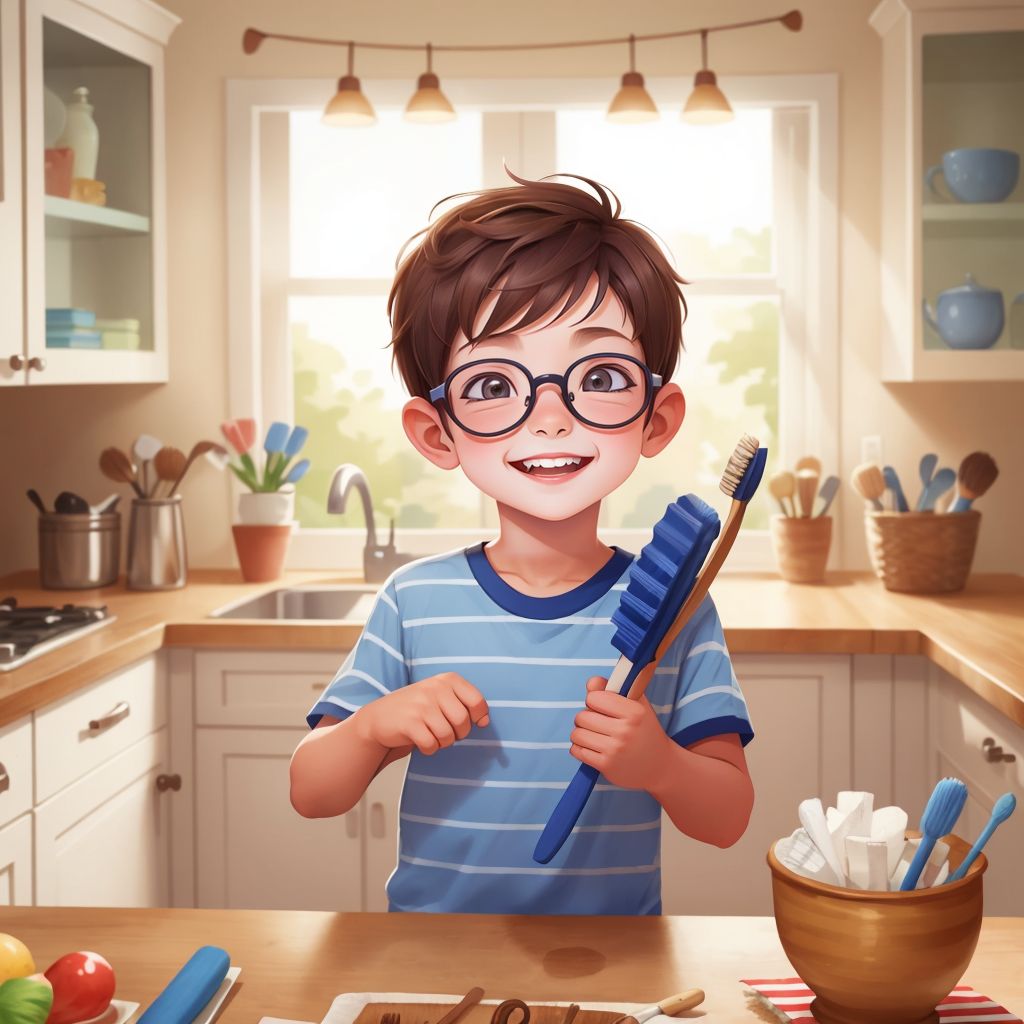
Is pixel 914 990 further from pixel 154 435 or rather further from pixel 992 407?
pixel 154 435

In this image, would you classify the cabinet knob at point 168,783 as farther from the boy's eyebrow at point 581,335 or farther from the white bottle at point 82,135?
the boy's eyebrow at point 581,335

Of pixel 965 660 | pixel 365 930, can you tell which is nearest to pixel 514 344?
pixel 365 930

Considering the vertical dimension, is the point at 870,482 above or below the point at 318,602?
above

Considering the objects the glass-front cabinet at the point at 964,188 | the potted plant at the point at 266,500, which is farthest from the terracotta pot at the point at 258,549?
the glass-front cabinet at the point at 964,188

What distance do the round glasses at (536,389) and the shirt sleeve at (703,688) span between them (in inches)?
7.4

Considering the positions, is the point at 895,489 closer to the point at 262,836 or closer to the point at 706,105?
the point at 706,105

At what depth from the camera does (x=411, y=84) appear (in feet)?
9.49

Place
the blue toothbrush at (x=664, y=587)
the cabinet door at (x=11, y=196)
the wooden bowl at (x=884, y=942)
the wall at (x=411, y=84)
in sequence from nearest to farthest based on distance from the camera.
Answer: the wooden bowl at (x=884, y=942)
the blue toothbrush at (x=664, y=587)
the cabinet door at (x=11, y=196)
the wall at (x=411, y=84)

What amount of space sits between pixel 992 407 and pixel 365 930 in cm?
228

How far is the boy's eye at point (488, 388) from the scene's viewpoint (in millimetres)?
1057

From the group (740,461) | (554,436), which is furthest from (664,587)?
(554,436)

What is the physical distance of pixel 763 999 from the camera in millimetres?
862

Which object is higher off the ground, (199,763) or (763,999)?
(763,999)

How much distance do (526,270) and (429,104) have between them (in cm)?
175
